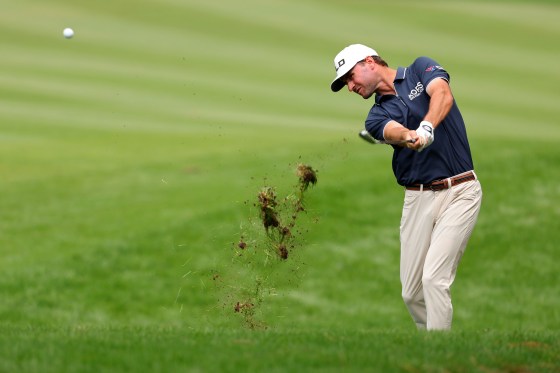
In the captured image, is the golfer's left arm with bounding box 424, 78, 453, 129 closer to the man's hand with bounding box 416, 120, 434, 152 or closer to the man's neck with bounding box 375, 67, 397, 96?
the man's hand with bounding box 416, 120, 434, 152

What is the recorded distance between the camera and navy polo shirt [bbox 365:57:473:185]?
862 cm

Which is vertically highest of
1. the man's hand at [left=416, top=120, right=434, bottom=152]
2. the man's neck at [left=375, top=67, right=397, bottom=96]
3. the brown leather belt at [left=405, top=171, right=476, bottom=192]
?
the man's neck at [left=375, top=67, right=397, bottom=96]

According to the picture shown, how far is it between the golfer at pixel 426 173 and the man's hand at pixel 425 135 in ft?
0.82

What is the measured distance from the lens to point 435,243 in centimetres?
858

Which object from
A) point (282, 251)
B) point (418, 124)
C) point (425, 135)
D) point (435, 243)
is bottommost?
point (282, 251)

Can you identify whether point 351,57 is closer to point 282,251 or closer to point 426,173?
point 426,173

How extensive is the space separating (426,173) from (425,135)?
0.72 meters

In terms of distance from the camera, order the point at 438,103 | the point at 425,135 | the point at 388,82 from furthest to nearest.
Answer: the point at 388,82 < the point at 438,103 < the point at 425,135

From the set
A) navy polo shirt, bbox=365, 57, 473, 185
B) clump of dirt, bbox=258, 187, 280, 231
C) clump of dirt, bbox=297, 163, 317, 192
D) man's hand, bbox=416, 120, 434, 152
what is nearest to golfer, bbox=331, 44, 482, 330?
navy polo shirt, bbox=365, 57, 473, 185

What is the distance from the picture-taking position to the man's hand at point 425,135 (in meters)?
8.01

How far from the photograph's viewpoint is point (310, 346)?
7266 millimetres

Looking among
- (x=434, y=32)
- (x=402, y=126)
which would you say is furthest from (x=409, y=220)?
(x=434, y=32)

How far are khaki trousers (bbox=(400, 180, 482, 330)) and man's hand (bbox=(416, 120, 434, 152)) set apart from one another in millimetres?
745

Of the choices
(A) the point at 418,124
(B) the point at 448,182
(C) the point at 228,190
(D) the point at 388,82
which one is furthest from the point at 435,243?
(C) the point at 228,190
